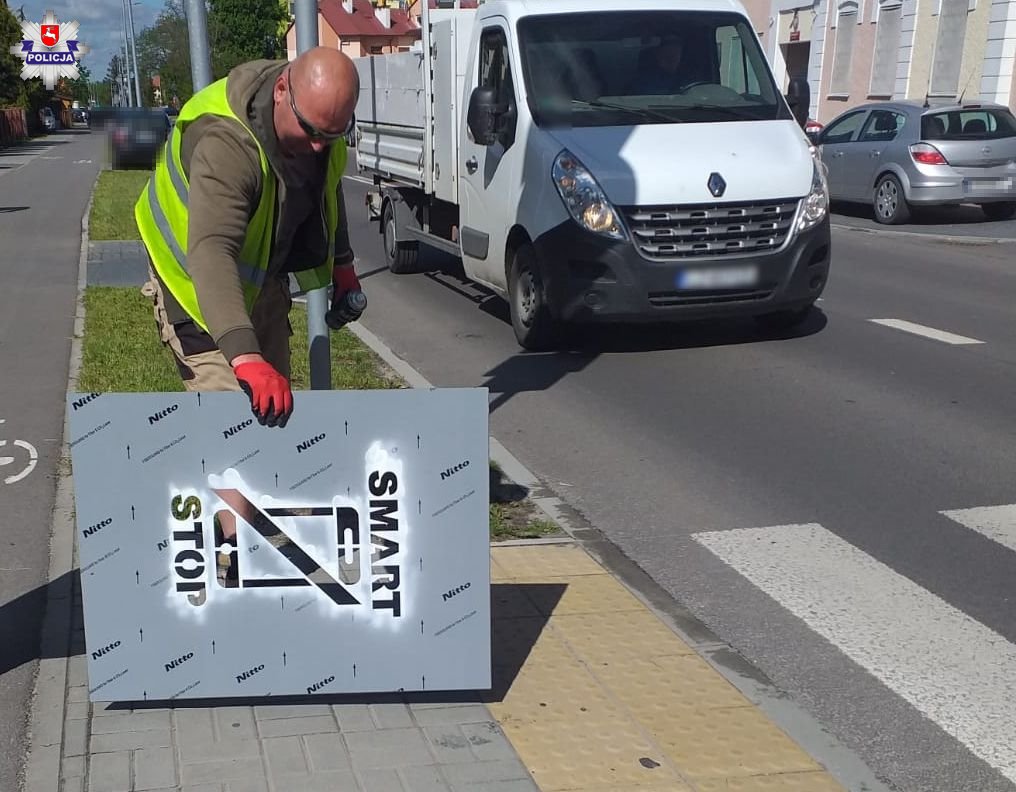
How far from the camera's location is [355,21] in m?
86.8

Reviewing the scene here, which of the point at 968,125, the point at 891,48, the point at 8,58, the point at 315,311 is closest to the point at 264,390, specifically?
the point at 315,311

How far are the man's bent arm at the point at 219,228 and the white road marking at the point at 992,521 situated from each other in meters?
3.40

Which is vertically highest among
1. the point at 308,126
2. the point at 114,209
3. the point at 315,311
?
the point at 308,126

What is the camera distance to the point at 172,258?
376cm

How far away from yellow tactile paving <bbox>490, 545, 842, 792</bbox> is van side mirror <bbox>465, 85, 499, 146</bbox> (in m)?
5.21

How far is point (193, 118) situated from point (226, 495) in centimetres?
108

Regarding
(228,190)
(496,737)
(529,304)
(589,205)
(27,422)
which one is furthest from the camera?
(529,304)

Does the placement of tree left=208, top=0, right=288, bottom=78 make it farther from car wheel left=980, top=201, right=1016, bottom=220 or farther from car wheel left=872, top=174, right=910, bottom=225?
car wheel left=872, top=174, right=910, bottom=225

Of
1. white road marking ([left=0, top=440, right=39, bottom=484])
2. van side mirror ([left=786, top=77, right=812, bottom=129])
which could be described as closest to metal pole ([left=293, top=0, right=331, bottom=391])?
white road marking ([left=0, top=440, right=39, bottom=484])

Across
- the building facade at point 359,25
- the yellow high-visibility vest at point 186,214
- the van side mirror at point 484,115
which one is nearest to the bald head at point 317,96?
the yellow high-visibility vest at point 186,214

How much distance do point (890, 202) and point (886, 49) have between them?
43.0ft

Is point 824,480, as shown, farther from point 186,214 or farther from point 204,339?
point 186,214

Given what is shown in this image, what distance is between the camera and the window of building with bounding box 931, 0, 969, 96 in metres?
26.5

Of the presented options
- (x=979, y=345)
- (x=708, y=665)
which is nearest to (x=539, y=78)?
(x=979, y=345)
